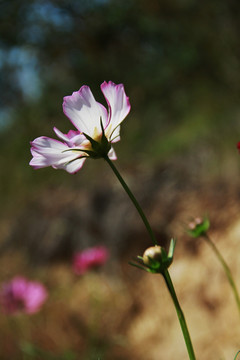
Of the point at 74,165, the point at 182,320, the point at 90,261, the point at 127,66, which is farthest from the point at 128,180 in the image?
the point at 127,66

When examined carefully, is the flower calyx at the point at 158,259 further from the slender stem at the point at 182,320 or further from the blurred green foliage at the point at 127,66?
the blurred green foliage at the point at 127,66

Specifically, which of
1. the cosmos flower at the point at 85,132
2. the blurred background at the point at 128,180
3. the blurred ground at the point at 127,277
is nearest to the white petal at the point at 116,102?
the cosmos flower at the point at 85,132

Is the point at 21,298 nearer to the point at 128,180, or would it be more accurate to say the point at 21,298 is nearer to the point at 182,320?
the point at 128,180

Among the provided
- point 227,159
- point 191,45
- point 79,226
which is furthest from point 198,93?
point 79,226

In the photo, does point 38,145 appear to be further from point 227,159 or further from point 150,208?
point 227,159

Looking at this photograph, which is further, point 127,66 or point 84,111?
point 127,66

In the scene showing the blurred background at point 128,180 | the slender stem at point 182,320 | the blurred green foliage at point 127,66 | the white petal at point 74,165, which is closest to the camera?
the slender stem at point 182,320

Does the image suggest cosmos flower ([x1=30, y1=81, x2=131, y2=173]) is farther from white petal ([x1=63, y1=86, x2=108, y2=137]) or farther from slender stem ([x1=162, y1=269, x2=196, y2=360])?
slender stem ([x1=162, y1=269, x2=196, y2=360])
